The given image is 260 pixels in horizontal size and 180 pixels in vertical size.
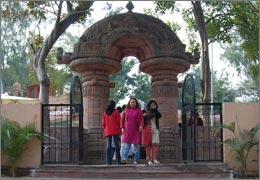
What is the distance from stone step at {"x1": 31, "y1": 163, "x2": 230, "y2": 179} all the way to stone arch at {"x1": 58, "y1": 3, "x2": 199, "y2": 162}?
2954mm

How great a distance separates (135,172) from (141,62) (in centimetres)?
490

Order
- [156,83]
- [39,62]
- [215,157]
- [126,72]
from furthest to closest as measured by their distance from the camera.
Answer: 1. [126,72]
2. [39,62]
3. [156,83]
4. [215,157]

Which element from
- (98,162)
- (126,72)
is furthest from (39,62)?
(126,72)

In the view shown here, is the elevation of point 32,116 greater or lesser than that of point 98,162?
greater

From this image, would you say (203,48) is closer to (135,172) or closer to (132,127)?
(132,127)

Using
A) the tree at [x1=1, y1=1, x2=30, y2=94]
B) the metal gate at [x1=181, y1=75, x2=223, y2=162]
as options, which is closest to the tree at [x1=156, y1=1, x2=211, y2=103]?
the metal gate at [x1=181, y1=75, x2=223, y2=162]

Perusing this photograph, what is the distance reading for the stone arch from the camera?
13.1 m

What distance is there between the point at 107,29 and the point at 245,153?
4993mm

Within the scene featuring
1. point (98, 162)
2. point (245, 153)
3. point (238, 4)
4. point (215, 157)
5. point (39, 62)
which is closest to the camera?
point (245, 153)

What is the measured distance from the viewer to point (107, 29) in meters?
13.3

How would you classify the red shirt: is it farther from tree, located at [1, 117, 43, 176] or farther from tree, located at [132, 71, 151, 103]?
tree, located at [132, 71, 151, 103]

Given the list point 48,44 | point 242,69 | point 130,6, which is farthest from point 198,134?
point 242,69

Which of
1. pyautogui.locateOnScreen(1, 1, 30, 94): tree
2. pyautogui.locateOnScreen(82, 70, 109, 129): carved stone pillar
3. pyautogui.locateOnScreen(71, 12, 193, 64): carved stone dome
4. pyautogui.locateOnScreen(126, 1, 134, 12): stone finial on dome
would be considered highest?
pyautogui.locateOnScreen(1, 1, 30, 94): tree

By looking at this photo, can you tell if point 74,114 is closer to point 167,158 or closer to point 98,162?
point 98,162
